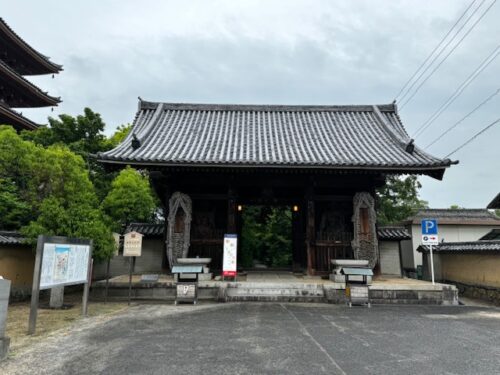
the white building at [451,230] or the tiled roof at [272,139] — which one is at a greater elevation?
the tiled roof at [272,139]

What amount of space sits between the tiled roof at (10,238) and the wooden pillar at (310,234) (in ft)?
28.2

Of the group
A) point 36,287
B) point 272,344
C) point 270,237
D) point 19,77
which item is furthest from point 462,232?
point 19,77

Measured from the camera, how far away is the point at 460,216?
18.7m

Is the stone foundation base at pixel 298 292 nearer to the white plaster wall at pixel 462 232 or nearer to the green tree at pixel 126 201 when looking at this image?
the green tree at pixel 126 201

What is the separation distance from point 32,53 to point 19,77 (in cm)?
298

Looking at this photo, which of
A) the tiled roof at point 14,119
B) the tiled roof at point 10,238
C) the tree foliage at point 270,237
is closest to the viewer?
the tiled roof at point 10,238

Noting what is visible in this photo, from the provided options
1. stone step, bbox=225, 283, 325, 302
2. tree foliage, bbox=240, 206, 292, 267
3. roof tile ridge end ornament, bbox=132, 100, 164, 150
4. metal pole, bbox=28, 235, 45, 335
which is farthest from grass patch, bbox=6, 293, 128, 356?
tree foliage, bbox=240, 206, 292, 267

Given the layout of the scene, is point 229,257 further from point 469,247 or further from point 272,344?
point 469,247

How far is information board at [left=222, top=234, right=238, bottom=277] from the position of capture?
9023 millimetres

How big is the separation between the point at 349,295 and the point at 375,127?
7.87m

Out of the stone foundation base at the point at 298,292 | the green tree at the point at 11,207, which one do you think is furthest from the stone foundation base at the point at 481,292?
the green tree at the point at 11,207

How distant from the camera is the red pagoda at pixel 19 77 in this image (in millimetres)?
16734

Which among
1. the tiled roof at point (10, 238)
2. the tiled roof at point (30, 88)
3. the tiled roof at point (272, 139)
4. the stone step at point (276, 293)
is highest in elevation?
the tiled roof at point (30, 88)

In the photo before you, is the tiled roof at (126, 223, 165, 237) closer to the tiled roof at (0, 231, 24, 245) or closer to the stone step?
the tiled roof at (0, 231, 24, 245)
